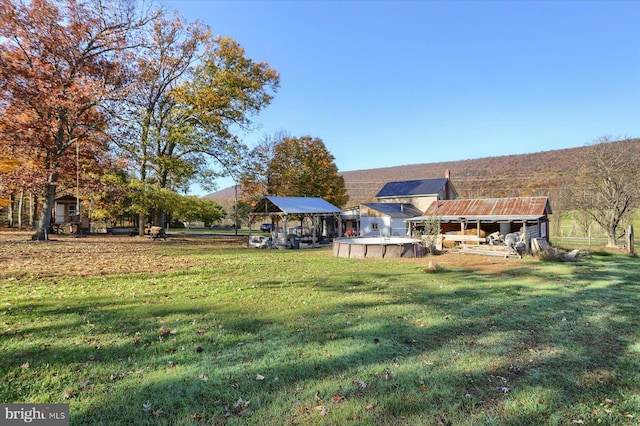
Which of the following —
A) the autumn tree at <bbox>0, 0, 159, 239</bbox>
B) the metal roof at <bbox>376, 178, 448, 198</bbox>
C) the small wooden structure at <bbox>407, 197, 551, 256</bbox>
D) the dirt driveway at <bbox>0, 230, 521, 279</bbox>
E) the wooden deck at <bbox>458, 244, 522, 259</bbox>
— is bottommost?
the wooden deck at <bbox>458, 244, 522, 259</bbox>

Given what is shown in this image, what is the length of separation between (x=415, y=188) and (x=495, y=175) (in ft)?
115

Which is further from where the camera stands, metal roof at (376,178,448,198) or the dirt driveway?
metal roof at (376,178,448,198)

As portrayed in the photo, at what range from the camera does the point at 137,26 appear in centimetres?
1961

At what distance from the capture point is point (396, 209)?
33.2 meters

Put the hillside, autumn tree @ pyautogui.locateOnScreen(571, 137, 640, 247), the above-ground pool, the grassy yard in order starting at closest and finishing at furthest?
the grassy yard, the above-ground pool, autumn tree @ pyautogui.locateOnScreen(571, 137, 640, 247), the hillside

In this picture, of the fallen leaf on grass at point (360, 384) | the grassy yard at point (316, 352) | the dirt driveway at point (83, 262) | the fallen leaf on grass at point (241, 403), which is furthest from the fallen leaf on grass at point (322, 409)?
the dirt driveway at point (83, 262)

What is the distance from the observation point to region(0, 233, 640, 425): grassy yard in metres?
3.10

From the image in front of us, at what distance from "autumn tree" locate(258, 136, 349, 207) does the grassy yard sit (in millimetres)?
27451

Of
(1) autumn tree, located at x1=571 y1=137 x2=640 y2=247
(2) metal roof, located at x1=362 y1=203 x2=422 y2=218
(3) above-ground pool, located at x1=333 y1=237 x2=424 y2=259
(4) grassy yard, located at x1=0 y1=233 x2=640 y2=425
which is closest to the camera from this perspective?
(4) grassy yard, located at x1=0 y1=233 x2=640 y2=425

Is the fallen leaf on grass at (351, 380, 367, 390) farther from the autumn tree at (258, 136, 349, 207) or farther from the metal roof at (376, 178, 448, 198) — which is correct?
the metal roof at (376, 178, 448, 198)

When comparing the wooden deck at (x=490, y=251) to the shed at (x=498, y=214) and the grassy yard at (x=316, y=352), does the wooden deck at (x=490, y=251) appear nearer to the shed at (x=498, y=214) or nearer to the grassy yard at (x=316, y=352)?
the shed at (x=498, y=214)

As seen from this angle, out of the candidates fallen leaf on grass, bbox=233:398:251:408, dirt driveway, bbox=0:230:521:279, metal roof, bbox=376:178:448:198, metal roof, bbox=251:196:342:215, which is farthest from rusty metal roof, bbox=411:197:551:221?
fallen leaf on grass, bbox=233:398:251:408

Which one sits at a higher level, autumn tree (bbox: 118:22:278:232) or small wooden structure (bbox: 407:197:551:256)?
autumn tree (bbox: 118:22:278:232)

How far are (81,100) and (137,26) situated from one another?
6298 millimetres
